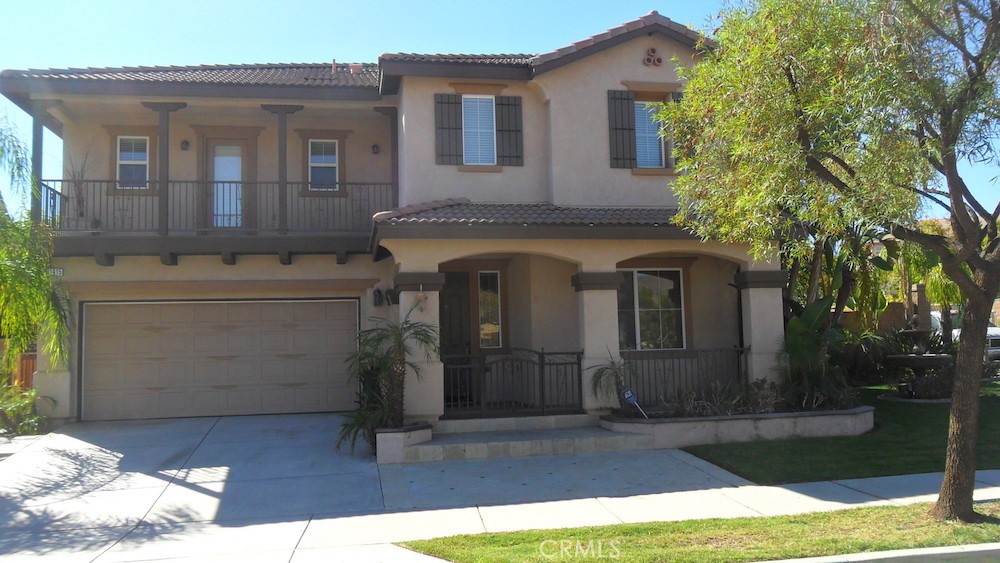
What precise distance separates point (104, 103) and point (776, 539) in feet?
44.1

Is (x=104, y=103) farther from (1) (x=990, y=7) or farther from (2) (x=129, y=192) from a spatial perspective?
(1) (x=990, y=7)

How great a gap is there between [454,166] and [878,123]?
7269mm

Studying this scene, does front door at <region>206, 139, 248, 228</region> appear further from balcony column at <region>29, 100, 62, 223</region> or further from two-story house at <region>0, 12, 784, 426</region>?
balcony column at <region>29, 100, 62, 223</region>

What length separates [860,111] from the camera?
7363 mm

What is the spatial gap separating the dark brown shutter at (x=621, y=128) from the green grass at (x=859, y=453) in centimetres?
533

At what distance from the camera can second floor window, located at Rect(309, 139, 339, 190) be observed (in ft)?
48.8

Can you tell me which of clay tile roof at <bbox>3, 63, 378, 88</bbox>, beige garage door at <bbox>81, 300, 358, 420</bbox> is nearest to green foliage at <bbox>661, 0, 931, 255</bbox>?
clay tile roof at <bbox>3, 63, 378, 88</bbox>

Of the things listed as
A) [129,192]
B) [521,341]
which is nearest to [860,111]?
[521,341]

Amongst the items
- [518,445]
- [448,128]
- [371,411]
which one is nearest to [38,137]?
[448,128]

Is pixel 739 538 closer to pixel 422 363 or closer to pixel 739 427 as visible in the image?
pixel 739 427

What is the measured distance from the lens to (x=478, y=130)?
1310 cm

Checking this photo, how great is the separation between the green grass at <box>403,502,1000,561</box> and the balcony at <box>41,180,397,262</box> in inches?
316

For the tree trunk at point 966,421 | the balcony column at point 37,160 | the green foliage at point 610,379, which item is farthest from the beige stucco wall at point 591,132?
the balcony column at point 37,160

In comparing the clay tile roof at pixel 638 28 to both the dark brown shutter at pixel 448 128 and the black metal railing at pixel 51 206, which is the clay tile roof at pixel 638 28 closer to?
the dark brown shutter at pixel 448 128
